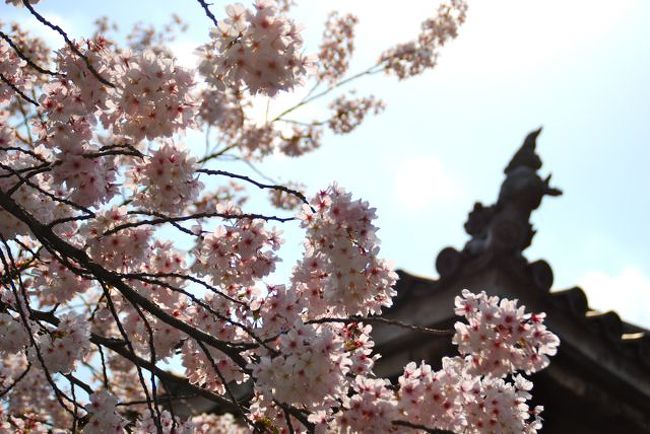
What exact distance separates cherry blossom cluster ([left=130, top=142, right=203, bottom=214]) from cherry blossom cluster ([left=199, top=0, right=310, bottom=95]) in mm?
520

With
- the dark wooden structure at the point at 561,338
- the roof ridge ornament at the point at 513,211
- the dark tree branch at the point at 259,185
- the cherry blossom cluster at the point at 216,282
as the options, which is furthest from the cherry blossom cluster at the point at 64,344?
the roof ridge ornament at the point at 513,211

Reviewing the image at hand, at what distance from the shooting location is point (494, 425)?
4.06 meters

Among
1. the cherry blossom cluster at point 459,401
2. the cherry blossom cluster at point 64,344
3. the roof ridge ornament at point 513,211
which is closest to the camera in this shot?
the cherry blossom cluster at point 459,401

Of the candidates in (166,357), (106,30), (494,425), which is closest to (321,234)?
(494,425)

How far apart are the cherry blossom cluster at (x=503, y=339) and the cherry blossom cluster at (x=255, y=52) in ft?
5.12

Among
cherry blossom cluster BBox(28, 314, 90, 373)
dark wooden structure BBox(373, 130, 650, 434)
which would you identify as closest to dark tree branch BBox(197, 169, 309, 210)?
cherry blossom cluster BBox(28, 314, 90, 373)

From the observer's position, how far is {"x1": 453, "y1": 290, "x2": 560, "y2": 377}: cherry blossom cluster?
14.0 feet

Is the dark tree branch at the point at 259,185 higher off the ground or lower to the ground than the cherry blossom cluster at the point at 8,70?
lower

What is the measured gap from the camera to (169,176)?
14.5 feet

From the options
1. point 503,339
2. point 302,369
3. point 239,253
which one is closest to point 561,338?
point 503,339

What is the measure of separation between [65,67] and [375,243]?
2.23m

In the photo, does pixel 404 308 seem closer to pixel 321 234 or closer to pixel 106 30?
pixel 321 234

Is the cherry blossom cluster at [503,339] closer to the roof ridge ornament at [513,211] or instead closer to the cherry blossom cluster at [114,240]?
the cherry blossom cluster at [114,240]

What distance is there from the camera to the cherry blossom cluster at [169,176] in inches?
174
